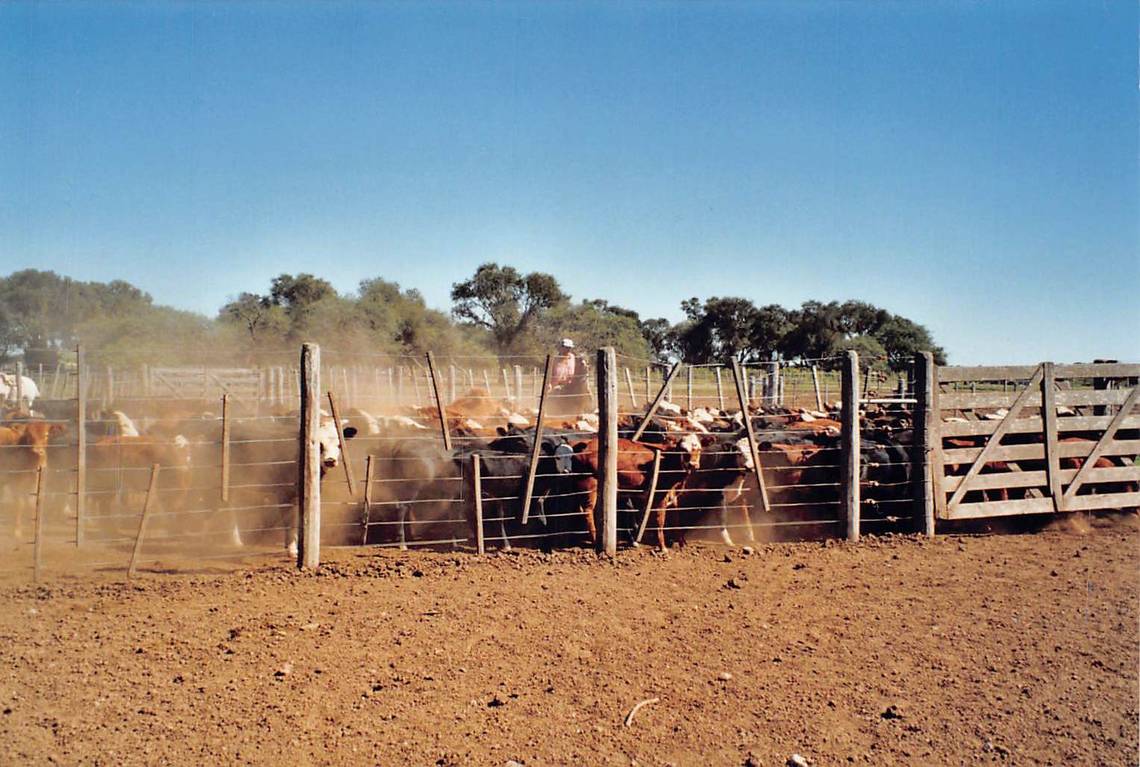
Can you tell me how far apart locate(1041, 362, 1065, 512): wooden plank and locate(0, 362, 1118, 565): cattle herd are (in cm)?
45

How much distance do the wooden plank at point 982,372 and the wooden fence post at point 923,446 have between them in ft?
0.81

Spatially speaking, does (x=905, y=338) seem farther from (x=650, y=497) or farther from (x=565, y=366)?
(x=650, y=497)

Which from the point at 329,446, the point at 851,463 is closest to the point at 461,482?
the point at 329,446

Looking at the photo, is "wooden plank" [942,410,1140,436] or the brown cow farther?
the brown cow

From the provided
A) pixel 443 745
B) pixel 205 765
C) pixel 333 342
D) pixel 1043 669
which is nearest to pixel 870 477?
pixel 1043 669

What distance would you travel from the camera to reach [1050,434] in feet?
30.3

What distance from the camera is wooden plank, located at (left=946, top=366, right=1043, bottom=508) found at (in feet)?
29.2

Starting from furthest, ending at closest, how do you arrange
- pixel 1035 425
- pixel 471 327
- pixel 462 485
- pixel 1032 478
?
pixel 471 327, pixel 1035 425, pixel 1032 478, pixel 462 485

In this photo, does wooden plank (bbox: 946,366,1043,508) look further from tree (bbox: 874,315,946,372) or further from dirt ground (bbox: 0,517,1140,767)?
tree (bbox: 874,315,946,372)

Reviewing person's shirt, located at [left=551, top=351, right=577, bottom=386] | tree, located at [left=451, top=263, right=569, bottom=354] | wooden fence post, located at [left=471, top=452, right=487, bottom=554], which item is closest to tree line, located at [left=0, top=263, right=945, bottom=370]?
tree, located at [left=451, top=263, right=569, bottom=354]

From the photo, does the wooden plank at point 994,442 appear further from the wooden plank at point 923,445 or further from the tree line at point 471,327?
the tree line at point 471,327

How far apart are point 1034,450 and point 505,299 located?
4284 centimetres

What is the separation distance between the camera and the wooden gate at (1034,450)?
29.4 feet

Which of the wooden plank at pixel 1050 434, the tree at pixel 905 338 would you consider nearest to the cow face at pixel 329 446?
the wooden plank at pixel 1050 434
